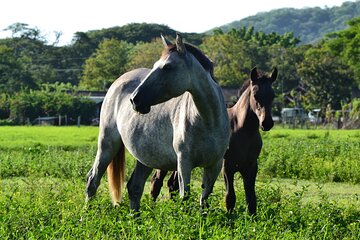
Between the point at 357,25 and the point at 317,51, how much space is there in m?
11.0

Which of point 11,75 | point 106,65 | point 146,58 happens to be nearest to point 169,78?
point 146,58

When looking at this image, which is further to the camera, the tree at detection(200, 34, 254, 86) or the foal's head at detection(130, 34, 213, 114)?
the tree at detection(200, 34, 254, 86)

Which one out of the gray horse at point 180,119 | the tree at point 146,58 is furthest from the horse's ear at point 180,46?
the tree at point 146,58

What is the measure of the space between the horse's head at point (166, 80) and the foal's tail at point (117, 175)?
7.22ft

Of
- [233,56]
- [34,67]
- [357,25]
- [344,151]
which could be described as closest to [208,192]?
[344,151]

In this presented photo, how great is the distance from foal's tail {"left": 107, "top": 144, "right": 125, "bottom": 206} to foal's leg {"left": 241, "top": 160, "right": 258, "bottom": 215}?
1566mm

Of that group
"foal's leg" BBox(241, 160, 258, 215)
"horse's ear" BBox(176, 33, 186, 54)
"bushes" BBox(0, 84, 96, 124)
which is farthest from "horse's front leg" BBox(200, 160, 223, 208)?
"bushes" BBox(0, 84, 96, 124)

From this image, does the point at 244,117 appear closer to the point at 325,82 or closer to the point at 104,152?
the point at 104,152

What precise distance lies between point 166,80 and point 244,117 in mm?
1986

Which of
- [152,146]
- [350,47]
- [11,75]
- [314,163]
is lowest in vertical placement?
[11,75]

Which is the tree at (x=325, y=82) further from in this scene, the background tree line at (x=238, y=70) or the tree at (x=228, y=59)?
the tree at (x=228, y=59)

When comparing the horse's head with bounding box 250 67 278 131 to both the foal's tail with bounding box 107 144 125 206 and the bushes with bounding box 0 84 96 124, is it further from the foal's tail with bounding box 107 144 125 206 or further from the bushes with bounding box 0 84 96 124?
the bushes with bounding box 0 84 96 124

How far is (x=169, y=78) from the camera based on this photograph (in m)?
6.78

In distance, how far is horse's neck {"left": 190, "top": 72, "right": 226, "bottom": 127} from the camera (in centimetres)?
694
